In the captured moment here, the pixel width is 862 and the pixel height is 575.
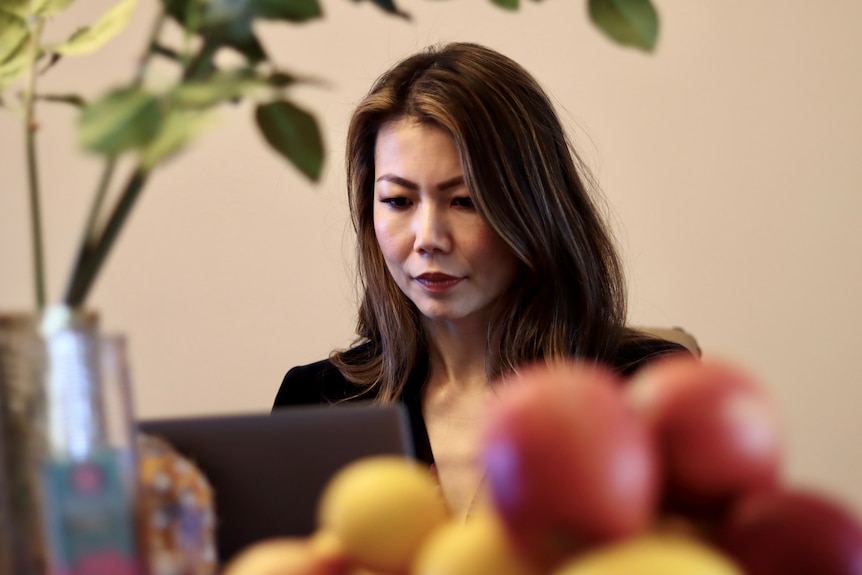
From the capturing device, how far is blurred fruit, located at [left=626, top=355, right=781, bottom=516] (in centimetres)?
42

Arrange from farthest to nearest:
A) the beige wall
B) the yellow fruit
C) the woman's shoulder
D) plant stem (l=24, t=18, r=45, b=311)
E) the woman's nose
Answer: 1. the beige wall
2. the woman's shoulder
3. the woman's nose
4. plant stem (l=24, t=18, r=45, b=311)
5. the yellow fruit

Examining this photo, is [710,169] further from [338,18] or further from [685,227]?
[338,18]

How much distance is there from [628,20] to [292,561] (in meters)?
0.32

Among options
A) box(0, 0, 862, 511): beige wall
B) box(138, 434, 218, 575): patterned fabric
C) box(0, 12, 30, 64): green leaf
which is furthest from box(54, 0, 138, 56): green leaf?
box(0, 0, 862, 511): beige wall

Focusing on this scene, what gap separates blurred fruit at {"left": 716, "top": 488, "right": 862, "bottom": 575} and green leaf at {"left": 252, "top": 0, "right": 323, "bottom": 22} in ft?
1.11

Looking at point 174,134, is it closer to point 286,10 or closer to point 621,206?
point 286,10

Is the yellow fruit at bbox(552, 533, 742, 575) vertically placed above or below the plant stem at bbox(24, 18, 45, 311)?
below

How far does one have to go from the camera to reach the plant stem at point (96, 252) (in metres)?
0.57

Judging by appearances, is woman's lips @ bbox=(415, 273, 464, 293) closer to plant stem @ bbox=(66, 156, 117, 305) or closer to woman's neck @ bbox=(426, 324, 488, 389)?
woman's neck @ bbox=(426, 324, 488, 389)

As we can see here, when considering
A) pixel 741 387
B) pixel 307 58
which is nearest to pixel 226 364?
pixel 307 58

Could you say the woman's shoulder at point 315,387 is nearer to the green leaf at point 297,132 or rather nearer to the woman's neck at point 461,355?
the woman's neck at point 461,355

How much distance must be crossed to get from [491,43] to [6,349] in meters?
2.12

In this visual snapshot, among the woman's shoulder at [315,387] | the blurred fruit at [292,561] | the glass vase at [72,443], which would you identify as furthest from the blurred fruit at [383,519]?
the woman's shoulder at [315,387]

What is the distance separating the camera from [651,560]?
373 mm
